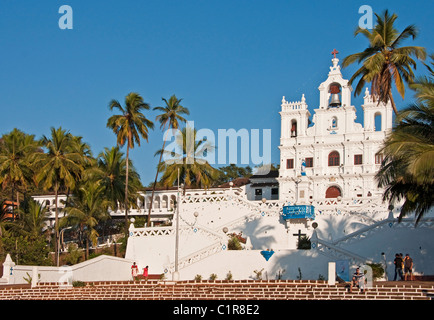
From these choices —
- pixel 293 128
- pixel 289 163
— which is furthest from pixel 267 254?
pixel 293 128

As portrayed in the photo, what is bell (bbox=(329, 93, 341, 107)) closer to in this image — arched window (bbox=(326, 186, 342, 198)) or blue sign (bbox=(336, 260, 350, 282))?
arched window (bbox=(326, 186, 342, 198))

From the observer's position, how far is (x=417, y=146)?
23.6 meters

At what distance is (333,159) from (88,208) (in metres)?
22.9

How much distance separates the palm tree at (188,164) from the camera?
180 ft

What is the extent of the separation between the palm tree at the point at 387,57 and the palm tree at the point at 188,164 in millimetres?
22997

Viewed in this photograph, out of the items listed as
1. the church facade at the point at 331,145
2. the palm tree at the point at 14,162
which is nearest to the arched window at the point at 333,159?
the church facade at the point at 331,145

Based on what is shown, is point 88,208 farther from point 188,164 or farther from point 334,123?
point 334,123

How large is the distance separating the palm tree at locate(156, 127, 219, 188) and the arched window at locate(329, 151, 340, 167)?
35.4 ft

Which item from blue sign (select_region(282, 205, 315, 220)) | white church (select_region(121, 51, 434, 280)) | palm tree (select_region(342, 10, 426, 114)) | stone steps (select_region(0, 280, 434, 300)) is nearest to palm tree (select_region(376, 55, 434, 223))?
white church (select_region(121, 51, 434, 280))

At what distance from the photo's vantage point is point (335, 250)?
33.6 m

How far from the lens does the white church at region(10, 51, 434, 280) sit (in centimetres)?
3478

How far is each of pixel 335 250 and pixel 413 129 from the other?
10681 mm

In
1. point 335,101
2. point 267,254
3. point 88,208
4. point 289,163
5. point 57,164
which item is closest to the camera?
point 267,254
